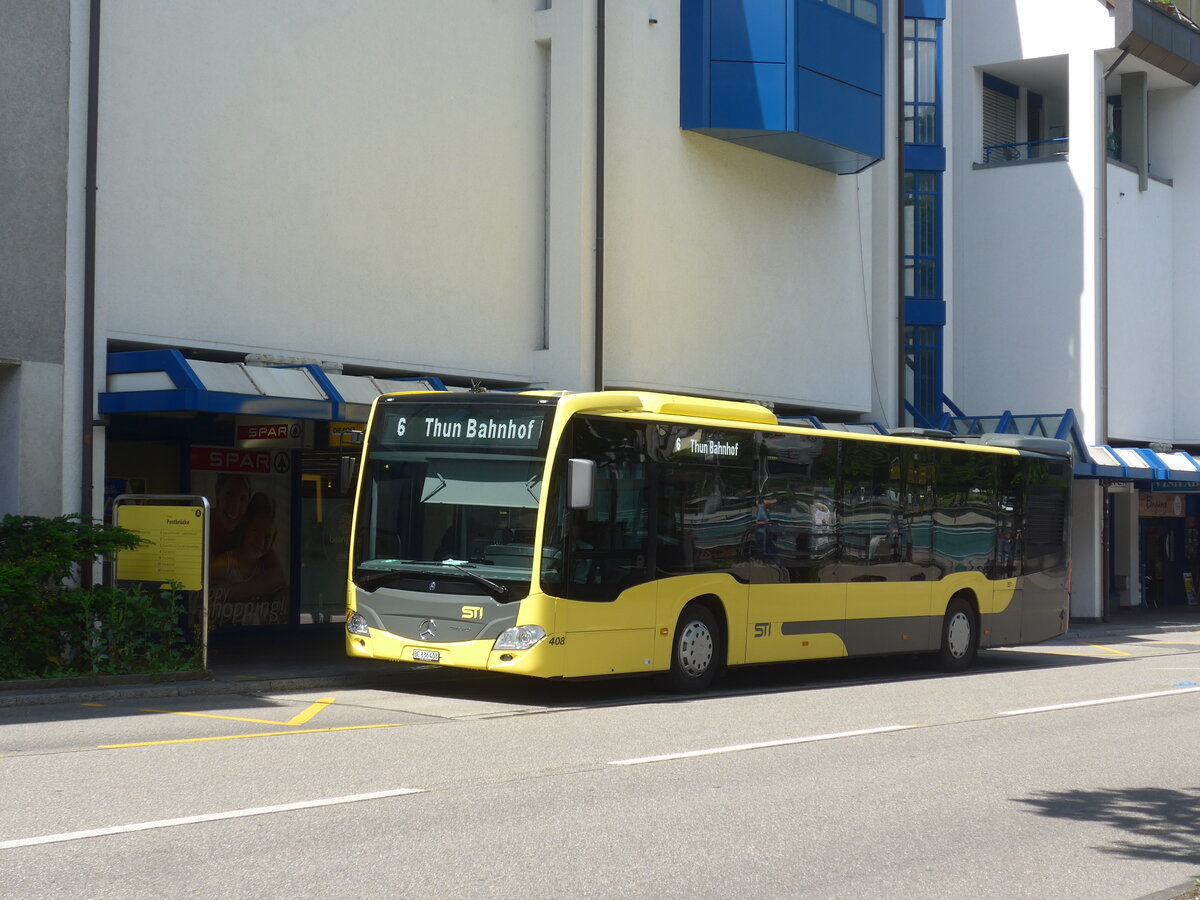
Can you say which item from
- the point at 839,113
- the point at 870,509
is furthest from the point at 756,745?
the point at 839,113

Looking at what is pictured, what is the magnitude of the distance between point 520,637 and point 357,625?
1913 mm

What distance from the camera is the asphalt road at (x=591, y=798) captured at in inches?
258

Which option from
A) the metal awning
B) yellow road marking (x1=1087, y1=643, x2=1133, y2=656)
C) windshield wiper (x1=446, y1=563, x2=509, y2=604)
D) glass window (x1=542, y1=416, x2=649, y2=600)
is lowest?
yellow road marking (x1=1087, y1=643, x2=1133, y2=656)

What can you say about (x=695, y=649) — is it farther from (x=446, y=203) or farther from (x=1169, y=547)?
(x=1169, y=547)

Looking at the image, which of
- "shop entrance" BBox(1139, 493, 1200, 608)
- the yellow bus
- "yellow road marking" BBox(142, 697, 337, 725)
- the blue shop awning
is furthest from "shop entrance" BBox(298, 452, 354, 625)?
"shop entrance" BBox(1139, 493, 1200, 608)

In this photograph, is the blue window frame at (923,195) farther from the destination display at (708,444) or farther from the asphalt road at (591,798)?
the asphalt road at (591,798)

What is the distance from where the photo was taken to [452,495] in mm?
13805

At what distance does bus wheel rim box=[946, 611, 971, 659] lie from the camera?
19.3 m

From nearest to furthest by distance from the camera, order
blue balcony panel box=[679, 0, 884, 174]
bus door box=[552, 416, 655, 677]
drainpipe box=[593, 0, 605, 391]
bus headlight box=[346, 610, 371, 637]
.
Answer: bus door box=[552, 416, 655, 677] → bus headlight box=[346, 610, 371, 637] → drainpipe box=[593, 0, 605, 391] → blue balcony panel box=[679, 0, 884, 174]

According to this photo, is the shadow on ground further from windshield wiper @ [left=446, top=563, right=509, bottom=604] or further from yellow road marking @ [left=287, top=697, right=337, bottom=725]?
yellow road marking @ [left=287, top=697, right=337, bottom=725]

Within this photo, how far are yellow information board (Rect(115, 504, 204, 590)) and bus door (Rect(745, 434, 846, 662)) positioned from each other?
5834mm

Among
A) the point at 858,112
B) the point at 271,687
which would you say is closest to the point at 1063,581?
the point at 858,112

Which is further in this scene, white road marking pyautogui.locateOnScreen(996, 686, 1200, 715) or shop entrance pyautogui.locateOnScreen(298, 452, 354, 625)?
shop entrance pyautogui.locateOnScreen(298, 452, 354, 625)

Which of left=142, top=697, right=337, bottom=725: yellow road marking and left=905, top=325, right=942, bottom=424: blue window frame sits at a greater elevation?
left=905, top=325, right=942, bottom=424: blue window frame
